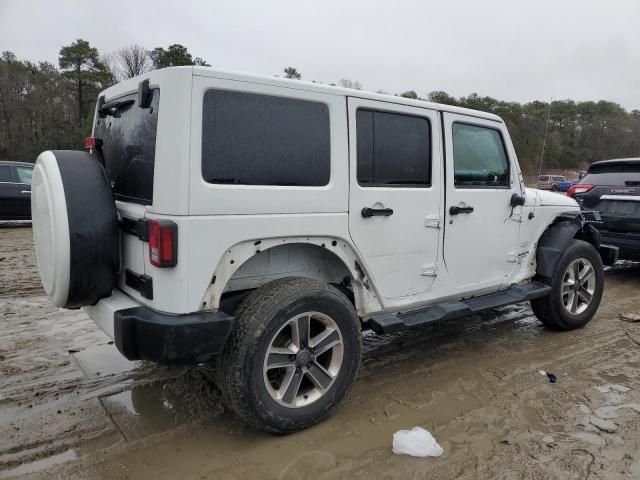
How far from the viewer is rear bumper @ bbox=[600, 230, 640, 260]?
6293 millimetres

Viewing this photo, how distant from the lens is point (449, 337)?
4438 millimetres

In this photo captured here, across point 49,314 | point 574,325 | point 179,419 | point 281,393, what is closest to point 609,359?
point 574,325

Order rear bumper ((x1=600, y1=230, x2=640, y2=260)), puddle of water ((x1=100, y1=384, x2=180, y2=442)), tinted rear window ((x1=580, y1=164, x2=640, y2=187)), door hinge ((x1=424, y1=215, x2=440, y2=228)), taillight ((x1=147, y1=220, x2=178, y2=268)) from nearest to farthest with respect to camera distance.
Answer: taillight ((x1=147, y1=220, x2=178, y2=268)) → puddle of water ((x1=100, y1=384, x2=180, y2=442)) → door hinge ((x1=424, y1=215, x2=440, y2=228)) → rear bumper ((x1=600, y1=230, x2=640, y2=260)) → tinted rear window ((x1=580, y1=164, x2=640, y2=187))

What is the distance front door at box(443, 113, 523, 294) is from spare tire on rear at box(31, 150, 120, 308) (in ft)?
7.84

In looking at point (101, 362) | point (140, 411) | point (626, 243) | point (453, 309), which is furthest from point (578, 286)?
point (101, 362)

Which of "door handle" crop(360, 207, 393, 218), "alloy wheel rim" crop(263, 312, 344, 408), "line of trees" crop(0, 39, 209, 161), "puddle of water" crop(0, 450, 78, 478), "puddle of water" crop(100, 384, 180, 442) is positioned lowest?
"puddle of water" crop(0, 450, 78, 478)

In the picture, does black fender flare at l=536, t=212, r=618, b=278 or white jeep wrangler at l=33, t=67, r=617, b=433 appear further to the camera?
black fender flare at l=536, t=212, r=618, b=278

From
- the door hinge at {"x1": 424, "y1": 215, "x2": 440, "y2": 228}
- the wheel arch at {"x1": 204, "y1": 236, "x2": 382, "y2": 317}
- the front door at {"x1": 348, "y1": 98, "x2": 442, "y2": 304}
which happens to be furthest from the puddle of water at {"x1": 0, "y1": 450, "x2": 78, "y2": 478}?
the door hinge at {"x1": 424, "y1": 215, "x2": 440, "y2": 228}

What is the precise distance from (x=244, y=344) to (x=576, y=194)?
642 cm

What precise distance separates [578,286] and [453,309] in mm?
1873

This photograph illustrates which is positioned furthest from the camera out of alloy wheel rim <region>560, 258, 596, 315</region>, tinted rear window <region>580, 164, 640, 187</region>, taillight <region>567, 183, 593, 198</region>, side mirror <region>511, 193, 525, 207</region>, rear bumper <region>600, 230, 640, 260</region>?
taillight <region>567, 183, 593, 198</region>

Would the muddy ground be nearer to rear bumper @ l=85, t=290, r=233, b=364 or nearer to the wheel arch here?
rear bumper @ l=85, t=290, r=233, b=364

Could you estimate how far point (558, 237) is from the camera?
444 centimetres

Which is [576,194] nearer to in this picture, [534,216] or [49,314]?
[534,216]
